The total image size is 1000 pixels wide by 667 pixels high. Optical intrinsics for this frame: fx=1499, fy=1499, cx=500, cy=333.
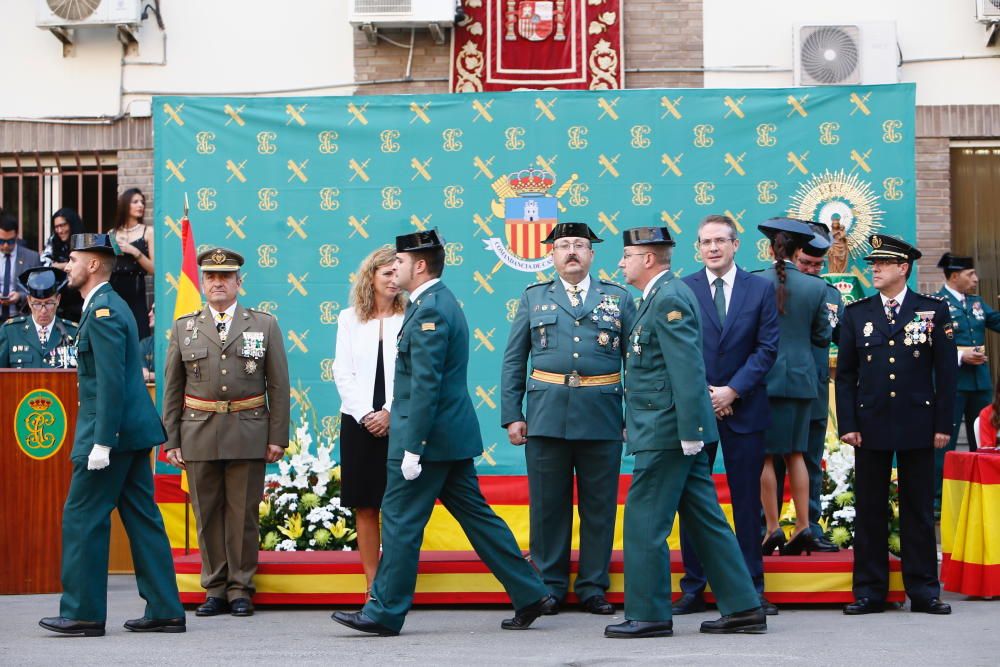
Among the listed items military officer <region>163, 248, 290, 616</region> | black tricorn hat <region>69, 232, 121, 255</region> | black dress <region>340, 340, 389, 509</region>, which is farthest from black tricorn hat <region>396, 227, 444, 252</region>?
black tricorn hat <region>69, 232, 121, 255</region>

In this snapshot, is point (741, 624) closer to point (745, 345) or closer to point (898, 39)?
point (745, 345)

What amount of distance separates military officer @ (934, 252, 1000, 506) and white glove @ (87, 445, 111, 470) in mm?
6867

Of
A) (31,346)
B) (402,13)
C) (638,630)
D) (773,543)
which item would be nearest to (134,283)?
(31,346)

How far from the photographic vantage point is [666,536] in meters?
6.88

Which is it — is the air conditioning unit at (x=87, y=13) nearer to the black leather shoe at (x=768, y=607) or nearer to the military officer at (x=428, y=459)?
the military officer at (x=428, y=459)

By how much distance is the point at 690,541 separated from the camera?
761 cm

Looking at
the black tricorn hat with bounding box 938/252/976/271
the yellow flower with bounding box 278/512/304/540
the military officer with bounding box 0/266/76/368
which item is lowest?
the yellow flower with bounding box 278/512/304/540

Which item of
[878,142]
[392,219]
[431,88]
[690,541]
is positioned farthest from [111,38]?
[690,541]

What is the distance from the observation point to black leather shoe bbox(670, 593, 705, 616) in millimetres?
7672

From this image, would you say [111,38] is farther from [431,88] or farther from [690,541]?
[690,541]

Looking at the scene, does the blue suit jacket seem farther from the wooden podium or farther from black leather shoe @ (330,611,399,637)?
the wooden podium

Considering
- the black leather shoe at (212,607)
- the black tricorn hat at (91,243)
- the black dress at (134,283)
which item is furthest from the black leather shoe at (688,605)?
the black dress at (134,283)

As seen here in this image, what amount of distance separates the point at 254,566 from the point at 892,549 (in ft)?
11.8

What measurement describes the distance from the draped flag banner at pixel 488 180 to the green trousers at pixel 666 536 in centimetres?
361
